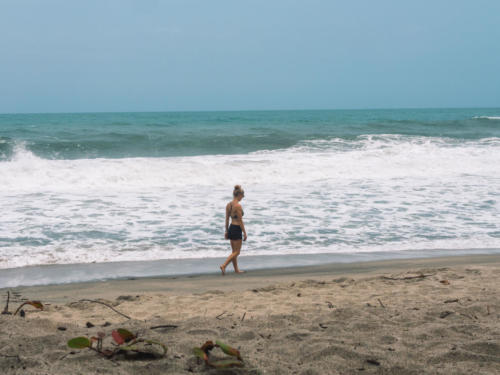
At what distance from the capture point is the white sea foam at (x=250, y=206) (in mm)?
7340

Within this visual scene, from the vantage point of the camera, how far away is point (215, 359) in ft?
8.83

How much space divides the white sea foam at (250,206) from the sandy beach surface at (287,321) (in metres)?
1.54

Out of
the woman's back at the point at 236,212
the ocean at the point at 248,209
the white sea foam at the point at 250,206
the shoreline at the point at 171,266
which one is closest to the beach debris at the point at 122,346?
the shoreline at the point at 171,266

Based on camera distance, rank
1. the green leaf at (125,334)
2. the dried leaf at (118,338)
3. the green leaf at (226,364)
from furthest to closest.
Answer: the green leaf at (125,334)
the dried leaf at (118,338)
the green leaf at (226,364)

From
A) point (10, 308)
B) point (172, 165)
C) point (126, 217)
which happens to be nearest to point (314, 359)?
point (10, 308)

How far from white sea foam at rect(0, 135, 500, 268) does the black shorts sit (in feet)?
2.02

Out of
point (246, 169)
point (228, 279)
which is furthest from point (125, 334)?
point (246, 169)

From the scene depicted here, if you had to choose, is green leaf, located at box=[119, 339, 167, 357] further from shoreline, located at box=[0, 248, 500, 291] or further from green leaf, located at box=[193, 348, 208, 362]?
shoreline, located at box=[0, 248, 500, 291]

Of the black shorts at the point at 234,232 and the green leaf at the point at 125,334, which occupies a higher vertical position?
the green leaf at the point at 125,334

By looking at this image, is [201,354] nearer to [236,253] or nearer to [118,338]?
[118,338]

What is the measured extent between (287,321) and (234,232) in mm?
2974

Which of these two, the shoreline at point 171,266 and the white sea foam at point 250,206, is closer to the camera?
the shoreline at point 171,266

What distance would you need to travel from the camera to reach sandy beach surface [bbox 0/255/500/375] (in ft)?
8.61

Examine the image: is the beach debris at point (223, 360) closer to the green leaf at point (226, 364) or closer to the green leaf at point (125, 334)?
the green leaf at point (226, 364)
